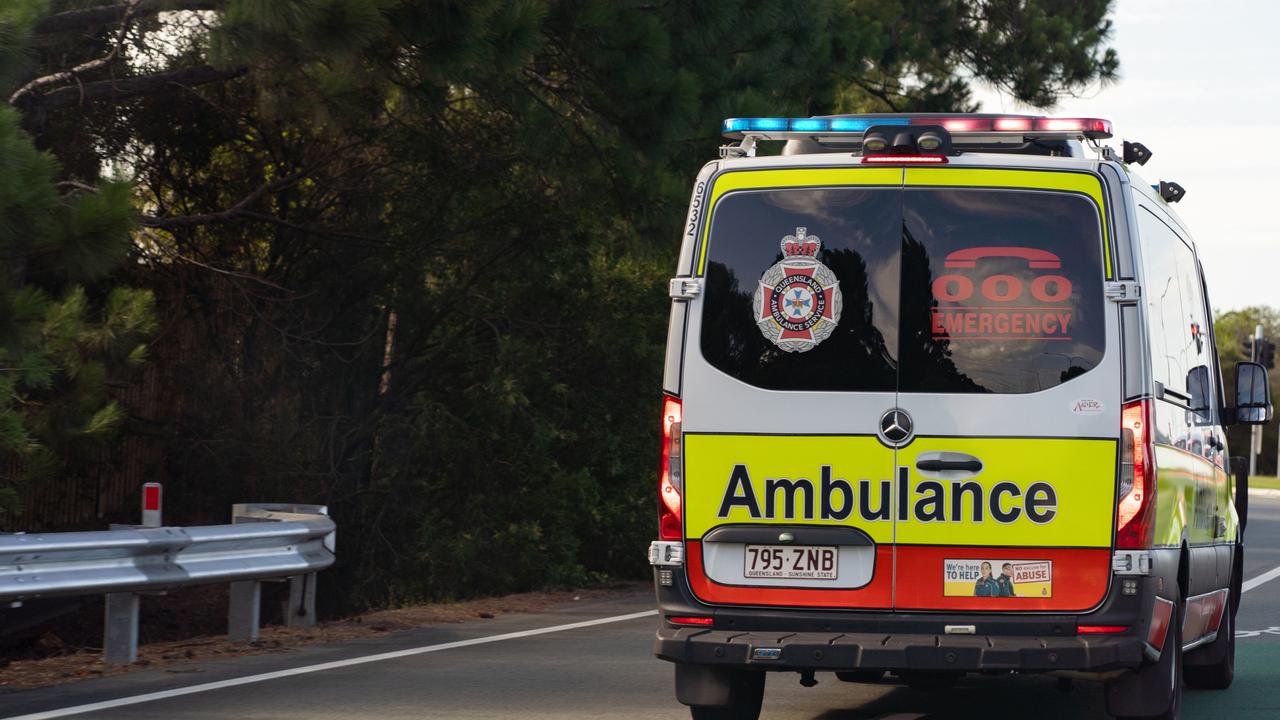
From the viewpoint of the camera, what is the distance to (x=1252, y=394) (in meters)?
10.0

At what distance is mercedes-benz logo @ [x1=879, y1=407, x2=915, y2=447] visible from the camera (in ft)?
23.7

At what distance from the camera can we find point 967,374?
7.21 meters

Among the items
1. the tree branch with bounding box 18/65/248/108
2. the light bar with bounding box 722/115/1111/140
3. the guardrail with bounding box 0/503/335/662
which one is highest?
the tree branch with bounding box 18/65/248/108

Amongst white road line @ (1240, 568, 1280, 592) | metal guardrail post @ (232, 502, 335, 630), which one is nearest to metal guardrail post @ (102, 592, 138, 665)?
metal guardrail post @ (232, 502, 335, 630)

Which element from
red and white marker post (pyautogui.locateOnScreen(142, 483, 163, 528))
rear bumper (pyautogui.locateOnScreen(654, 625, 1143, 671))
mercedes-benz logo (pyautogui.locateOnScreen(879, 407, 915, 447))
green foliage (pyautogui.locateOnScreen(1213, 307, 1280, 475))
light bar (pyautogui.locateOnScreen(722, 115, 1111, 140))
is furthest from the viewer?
green foliage (pyautogui.locateOnScreen(1213, 307, 1280, 475))

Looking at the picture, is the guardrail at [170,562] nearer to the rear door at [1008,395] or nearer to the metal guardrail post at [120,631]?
the metal guardrail post at [120,631]

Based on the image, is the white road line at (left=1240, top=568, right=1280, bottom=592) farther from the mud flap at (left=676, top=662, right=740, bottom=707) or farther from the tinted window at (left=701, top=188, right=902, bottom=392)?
the tinted window at (left=701, top=188, right=902, bottom=392)

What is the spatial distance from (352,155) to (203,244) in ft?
5.90

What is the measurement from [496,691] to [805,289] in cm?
315

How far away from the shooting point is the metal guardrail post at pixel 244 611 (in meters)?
11.5

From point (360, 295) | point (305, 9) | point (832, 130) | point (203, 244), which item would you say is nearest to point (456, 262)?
point (360, 295)

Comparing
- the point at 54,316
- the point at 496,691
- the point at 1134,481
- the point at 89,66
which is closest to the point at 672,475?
the point at 1134,481

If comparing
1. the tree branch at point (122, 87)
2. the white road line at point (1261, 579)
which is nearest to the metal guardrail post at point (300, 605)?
the tree branch at point (122, 87)

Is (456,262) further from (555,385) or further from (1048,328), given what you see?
(1048,328)
